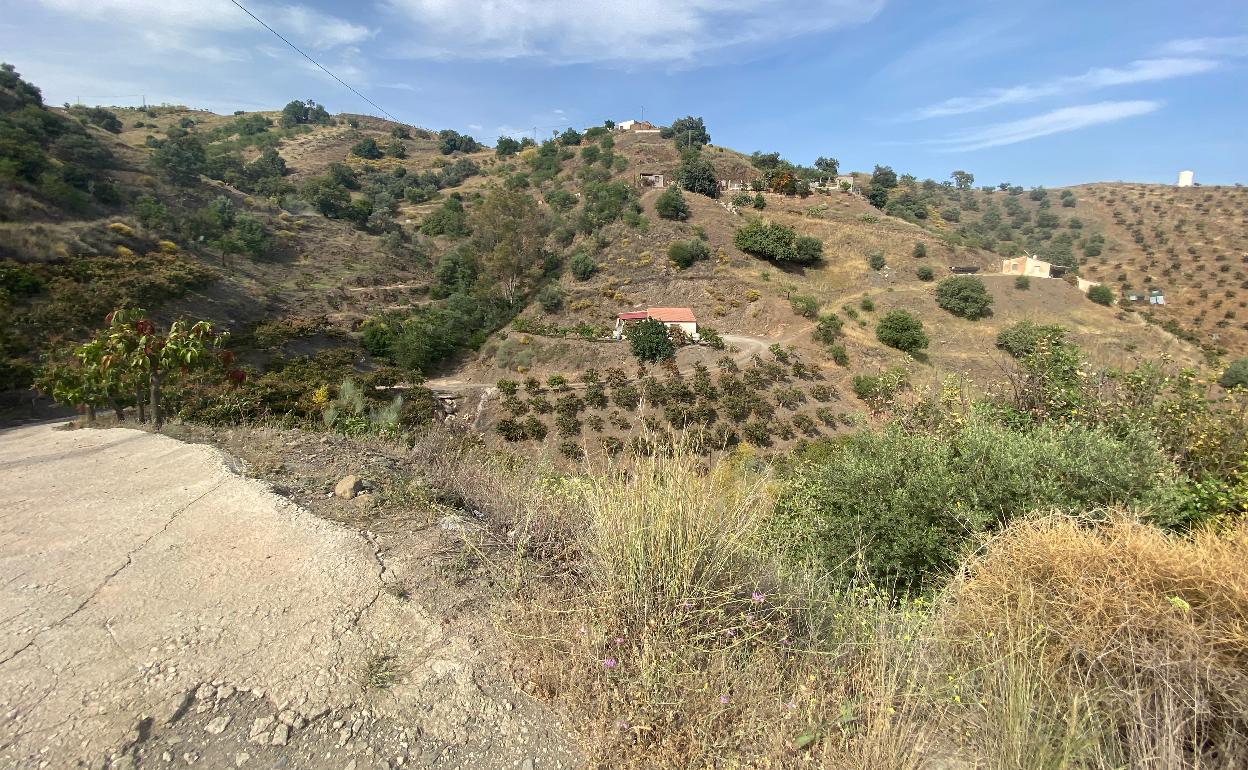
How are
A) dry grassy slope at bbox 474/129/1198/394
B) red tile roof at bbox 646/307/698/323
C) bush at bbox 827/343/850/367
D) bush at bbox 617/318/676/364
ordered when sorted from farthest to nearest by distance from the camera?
red tile roof at bbox 646/307/698/323 → dry grassy slope at bbox 474/129/1198/394 → bush at bbox 827/343/850/367 → bush at bbox 617/318/676/364

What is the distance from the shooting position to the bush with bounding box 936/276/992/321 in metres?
34.0

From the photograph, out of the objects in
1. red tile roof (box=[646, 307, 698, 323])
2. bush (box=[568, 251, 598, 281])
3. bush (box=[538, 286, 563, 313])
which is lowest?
red tile roof (box=[646, 307, 698, 323])

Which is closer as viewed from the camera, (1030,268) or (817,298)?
(817,298)

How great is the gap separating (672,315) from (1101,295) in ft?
97.8

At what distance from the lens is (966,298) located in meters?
34.3

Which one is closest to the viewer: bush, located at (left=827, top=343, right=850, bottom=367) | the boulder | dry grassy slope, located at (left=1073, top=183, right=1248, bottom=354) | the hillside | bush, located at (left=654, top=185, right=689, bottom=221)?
the boulder

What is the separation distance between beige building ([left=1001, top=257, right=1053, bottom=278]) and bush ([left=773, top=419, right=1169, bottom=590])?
4252 centimetres

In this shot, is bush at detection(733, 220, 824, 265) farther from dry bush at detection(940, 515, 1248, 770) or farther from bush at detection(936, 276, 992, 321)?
dry bush at detection(940, 515, 1248, 770)

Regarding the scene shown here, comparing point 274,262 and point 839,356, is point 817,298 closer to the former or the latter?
point 839,356

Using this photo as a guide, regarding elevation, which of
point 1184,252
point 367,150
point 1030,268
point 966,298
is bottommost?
point 966,298

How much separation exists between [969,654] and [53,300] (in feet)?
105

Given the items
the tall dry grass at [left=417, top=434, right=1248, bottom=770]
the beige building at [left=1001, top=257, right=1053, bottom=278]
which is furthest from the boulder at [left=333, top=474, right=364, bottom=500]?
the beige building at [left=1001, top=257, right=1053, bottom=278]

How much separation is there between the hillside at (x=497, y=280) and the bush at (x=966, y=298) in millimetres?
677

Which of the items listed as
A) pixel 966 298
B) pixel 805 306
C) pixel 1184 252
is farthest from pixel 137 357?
pixel 1184 252
